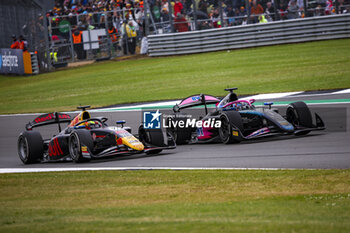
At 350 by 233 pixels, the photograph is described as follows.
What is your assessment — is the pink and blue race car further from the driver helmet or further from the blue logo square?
the driver helmet

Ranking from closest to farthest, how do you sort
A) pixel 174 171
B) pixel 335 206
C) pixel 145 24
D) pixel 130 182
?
pixel 335 206
pixel 130 182
pixel 174 171
pixel 145 24

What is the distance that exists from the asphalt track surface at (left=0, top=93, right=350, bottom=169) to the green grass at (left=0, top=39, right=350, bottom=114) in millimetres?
6717

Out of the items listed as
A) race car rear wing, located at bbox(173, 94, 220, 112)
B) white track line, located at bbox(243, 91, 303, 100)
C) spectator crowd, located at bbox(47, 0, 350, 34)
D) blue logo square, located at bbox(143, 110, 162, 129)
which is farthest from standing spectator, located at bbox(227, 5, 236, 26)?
blue logo square, located at bbox(143, 110, 162, 129)

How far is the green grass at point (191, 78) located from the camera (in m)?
21.8

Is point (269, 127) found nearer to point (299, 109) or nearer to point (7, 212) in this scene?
point (299, 109)

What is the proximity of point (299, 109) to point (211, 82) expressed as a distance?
11.3 meters

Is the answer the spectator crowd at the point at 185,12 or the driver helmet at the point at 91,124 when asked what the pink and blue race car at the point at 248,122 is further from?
the spectator crowd at the point at 185,12

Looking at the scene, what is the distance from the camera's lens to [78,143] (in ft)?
39.2

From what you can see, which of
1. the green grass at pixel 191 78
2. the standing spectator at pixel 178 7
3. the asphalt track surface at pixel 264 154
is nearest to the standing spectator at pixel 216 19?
the green grass at pixel 191 78

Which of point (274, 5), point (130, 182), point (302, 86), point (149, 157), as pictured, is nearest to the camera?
point (130, 182)

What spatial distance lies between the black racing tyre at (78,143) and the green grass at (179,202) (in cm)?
145

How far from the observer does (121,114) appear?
18.9 metres

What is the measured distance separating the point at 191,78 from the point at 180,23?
6352mm

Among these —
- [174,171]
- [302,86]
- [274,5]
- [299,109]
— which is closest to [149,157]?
[174,171]
